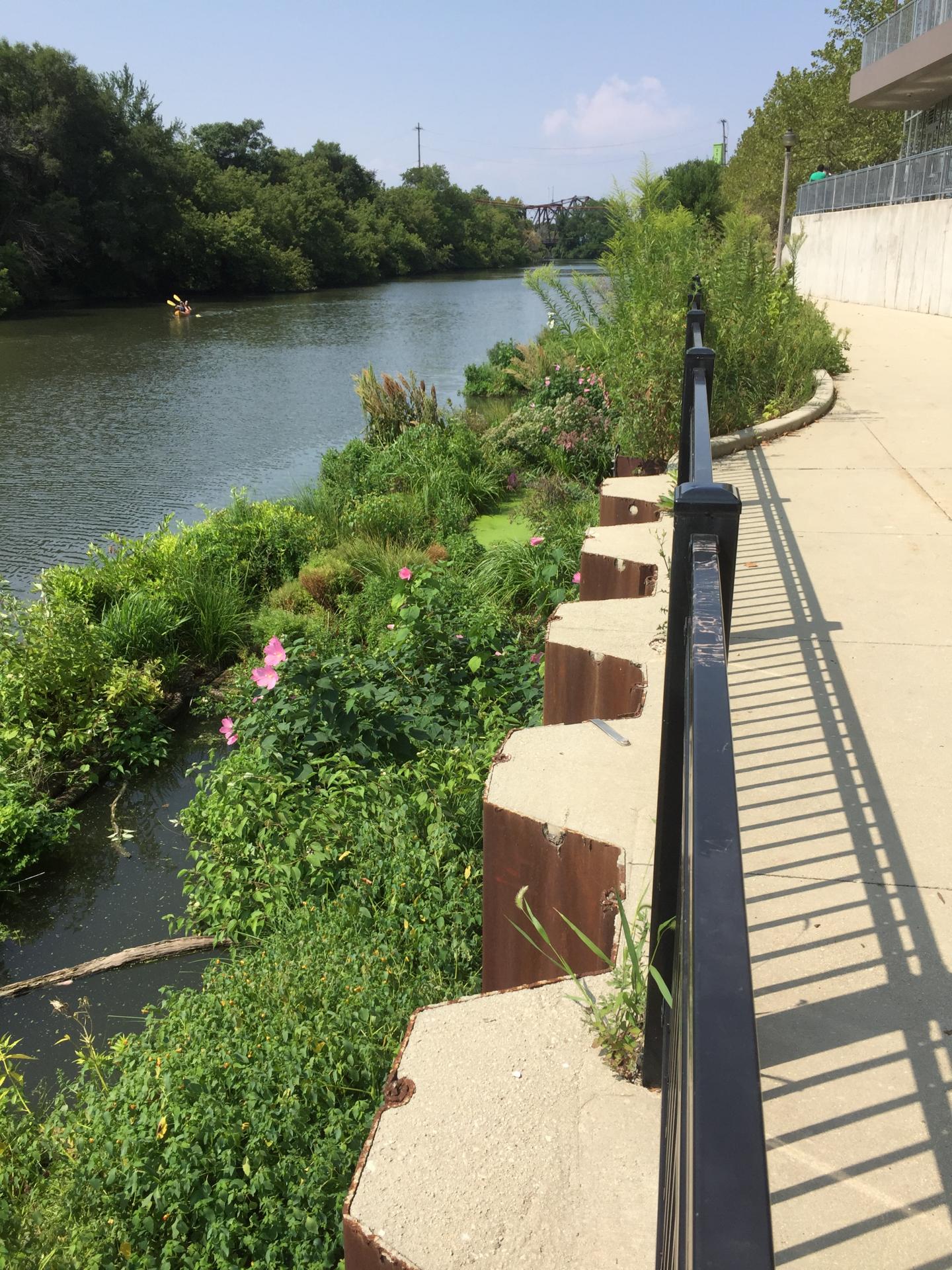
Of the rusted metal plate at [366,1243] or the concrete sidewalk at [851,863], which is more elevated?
the concrete sidewalk at [851,863]

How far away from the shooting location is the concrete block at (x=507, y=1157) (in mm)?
1654

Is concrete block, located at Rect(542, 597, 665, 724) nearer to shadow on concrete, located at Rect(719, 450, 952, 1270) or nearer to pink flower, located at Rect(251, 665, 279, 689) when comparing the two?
shadow on concrete, located at Rect(719, 450, 952, 1270)

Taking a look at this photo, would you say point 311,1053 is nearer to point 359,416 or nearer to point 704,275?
point 704,275

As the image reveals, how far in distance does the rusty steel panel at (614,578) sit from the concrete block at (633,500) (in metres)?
0.74

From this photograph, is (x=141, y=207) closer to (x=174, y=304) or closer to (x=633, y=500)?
(x=174, y=304)

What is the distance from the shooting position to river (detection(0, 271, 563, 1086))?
4.96m

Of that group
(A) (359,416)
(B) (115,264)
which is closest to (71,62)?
(B) (115,264)

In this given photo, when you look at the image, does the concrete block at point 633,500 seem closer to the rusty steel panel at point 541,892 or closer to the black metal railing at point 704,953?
the rusty steel panel at point 541,892

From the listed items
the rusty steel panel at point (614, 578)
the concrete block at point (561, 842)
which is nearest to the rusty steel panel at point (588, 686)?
the concrete block at point (561, 842)

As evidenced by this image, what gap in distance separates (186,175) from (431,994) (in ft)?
208

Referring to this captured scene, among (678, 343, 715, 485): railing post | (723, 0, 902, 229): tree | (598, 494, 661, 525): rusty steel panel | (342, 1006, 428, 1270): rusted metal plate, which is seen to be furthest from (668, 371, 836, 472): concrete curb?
(723, 0, 902, 229): tree

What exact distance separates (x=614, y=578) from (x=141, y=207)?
56.2m

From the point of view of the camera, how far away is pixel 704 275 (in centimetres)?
820

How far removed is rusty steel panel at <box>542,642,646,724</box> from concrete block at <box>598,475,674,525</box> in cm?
189
